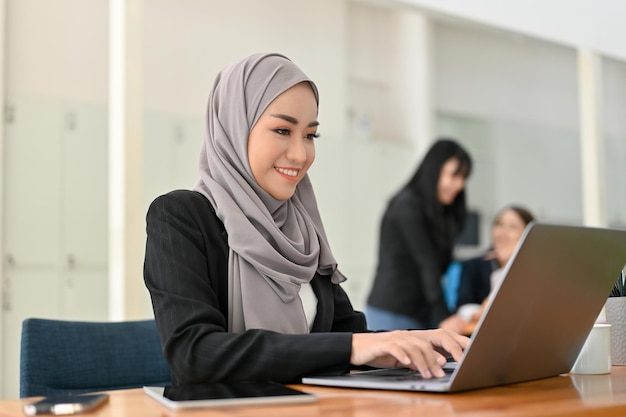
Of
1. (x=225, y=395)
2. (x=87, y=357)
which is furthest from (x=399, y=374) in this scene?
(x=87, y=357)

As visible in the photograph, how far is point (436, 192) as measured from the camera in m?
3.94

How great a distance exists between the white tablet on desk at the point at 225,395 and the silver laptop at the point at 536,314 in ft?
0.42

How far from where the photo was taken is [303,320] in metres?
1.55

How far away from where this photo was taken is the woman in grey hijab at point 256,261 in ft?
3.94

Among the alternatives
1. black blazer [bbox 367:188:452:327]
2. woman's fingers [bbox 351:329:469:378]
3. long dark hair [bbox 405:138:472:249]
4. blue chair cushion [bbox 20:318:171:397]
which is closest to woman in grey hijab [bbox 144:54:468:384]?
woman's fingers [bbox 351:329:469:378]

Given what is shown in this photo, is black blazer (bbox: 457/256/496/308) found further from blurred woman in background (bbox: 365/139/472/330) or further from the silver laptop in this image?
the silver laptop

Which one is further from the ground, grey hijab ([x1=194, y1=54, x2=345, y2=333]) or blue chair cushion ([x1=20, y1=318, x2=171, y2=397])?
grey hijab ([x1=194, y1=54, x2=345, y2=333])

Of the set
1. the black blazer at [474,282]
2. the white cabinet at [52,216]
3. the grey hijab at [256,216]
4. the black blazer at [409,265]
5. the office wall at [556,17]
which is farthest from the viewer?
the office wall at [556,17]

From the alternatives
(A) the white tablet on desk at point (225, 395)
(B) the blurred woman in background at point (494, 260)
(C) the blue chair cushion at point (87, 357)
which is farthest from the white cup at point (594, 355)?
(B) the blurred woman in background at point (494, 260)

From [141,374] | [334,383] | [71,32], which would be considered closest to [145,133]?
[71,32]

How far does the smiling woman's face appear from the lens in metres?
1.59

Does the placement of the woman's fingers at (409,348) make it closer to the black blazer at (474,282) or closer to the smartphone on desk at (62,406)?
the smartphone on desk at (62,406)

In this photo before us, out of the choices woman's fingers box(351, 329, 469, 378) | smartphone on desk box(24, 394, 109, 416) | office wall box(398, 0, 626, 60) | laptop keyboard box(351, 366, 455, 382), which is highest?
office wall box(398, 0, 626, 60)

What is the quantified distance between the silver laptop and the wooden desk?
3 cm
